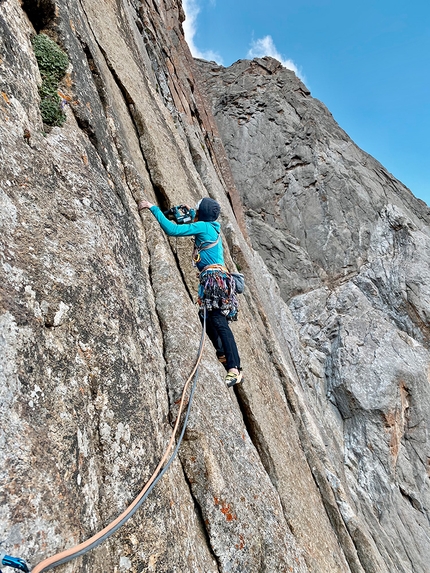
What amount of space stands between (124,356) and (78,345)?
63 centimetres

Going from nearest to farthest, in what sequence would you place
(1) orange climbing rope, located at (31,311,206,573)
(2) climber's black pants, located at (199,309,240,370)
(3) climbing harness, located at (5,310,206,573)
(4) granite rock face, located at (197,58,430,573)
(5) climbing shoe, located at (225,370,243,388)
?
(3) climbing harness, located at (5,310,206,573) → (1) orange climbing rope, located at (31,311,206,573) → (5) climbing shoe, located at (225,370,243,388) → (2) climber's black pants, located at (199,309,240,370) → (4) granite rock face, located at (197,58,430,573)

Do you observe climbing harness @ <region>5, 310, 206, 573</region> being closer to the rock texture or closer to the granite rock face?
the rock texture

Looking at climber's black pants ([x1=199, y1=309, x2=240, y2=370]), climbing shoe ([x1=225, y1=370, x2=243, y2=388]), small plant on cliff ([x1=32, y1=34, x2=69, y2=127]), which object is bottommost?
climbing shoe ([x1=225, y1=370, x2=243, y2=388])

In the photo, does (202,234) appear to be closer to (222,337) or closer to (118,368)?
(222,337)

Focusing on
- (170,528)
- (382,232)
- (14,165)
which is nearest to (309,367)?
(382,232)

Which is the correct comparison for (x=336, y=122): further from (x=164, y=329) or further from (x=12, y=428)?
(x=12, y=428)

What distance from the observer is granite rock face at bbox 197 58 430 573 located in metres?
16.1

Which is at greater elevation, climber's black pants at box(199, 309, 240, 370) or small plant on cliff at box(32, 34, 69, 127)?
small plant on cliff at box(32, 34, 69, 127)

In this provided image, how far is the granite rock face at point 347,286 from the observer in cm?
1606

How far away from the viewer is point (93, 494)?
3146 mm

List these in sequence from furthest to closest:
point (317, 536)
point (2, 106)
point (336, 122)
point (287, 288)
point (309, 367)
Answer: point (336, 122) < point (287, 288) < point (309, 367) < point (317, 536) < point (2, 106)

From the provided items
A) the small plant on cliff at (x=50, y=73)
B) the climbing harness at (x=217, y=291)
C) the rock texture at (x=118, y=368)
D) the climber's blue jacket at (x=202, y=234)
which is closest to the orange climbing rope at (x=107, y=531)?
the rock texture at (x=118, y=368)

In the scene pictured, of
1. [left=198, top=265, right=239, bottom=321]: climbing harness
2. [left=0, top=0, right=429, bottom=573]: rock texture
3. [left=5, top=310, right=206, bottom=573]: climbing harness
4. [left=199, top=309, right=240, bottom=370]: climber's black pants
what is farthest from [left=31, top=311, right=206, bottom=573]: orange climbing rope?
[left=198, top=265, right=239, bottom=321]: climbing harness

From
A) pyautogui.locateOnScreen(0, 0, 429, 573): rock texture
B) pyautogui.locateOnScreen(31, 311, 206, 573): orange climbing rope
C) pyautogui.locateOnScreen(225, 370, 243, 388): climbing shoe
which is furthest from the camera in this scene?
pyautogui.locateOnScreen(225, 370, 243, 388): climbing shoe
